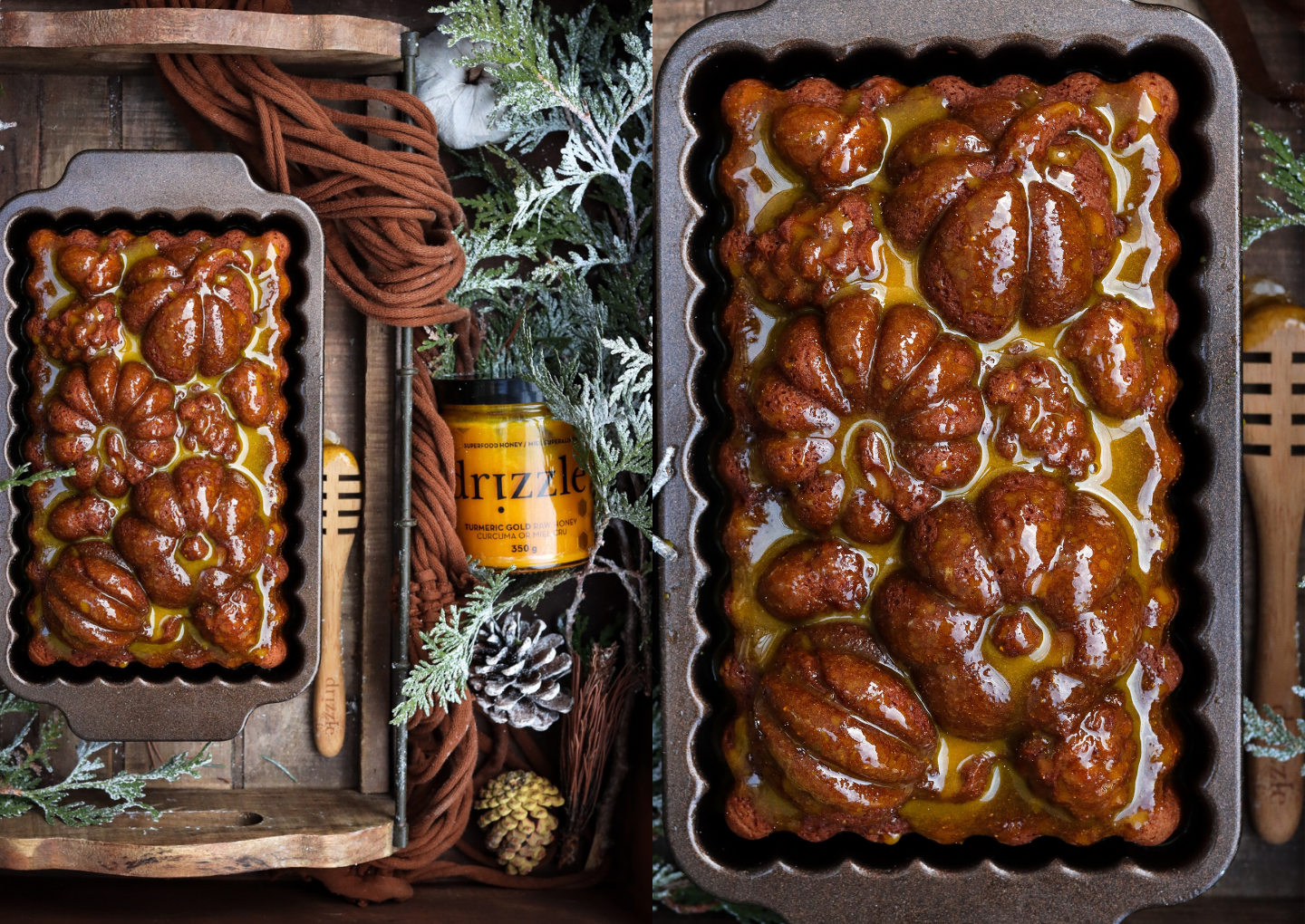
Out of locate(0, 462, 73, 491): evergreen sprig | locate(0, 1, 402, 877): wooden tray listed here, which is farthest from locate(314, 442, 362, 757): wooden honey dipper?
locate(0, 462, 73, 491): evergreen sprig

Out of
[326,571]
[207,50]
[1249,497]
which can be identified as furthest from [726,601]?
[207,50]

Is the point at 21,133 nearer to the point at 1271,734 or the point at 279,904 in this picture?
the point at 279,904

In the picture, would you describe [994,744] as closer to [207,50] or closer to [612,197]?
[612,197]

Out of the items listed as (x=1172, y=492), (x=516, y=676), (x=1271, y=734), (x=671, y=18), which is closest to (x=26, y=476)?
(x=516, y=676)

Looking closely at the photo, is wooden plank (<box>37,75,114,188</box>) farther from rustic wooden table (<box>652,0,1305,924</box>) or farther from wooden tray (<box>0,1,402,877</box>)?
rustic wooden table (<box>652,0,1305,924</box>)

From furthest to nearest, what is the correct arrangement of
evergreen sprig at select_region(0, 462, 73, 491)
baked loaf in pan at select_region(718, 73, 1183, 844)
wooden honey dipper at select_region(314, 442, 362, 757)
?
1. wooden honey dipper at select_region(314, 442, 362, 757)
2. evergreen sprig at select_region(0, 462, 73, 491)
3. baked loaf in pan at select_region(718, 73, 1183, 844)

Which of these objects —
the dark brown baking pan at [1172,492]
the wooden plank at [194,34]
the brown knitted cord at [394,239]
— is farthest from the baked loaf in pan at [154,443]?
the dark brown baking pan at [1172,492]
